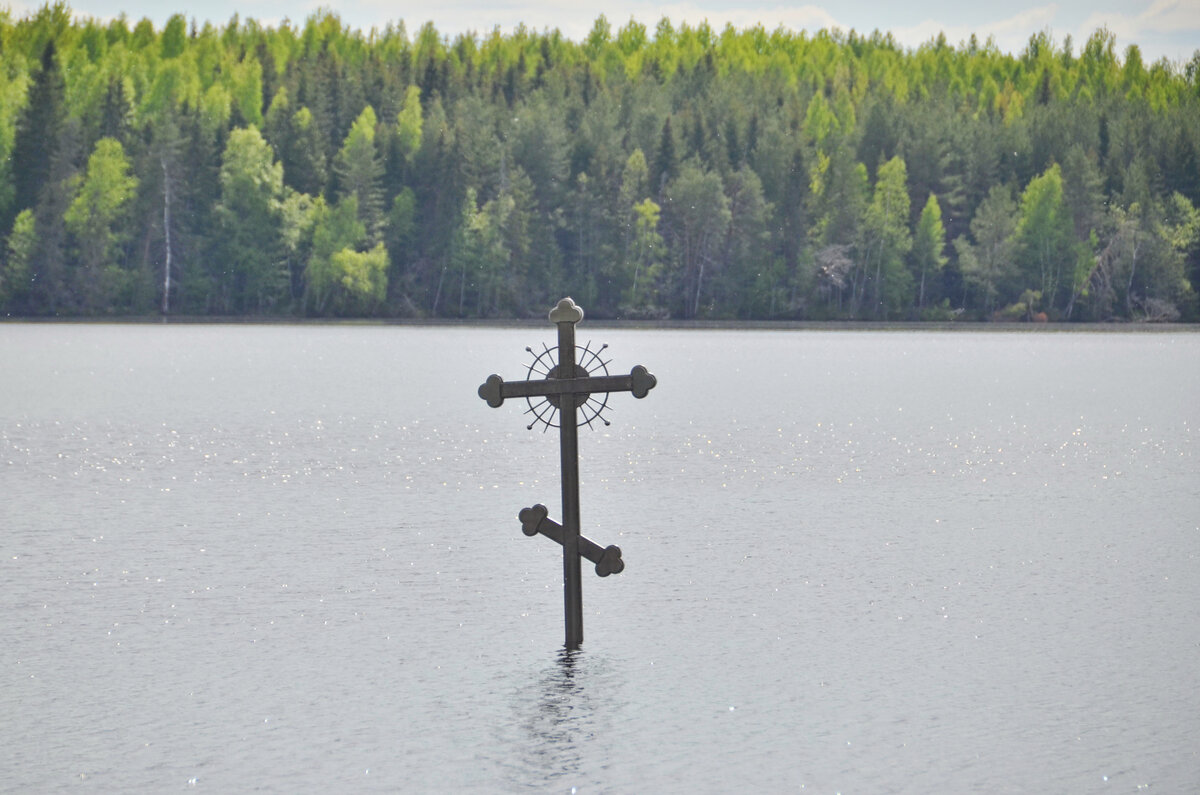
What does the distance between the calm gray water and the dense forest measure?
9864 cm

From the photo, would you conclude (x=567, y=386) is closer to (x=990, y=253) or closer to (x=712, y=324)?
(x=712, y=324)

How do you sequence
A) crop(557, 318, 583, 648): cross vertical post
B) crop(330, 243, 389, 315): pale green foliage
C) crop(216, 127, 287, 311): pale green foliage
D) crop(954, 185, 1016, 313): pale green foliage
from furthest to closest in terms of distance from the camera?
1. crop(954, 185, 1016, 313): pale green foliage
2. crop(216, 127, 287, 311): pale green foliage
3. crop(330, 243, 389, 315): pale green foliage
4. crop(557, 318, 583, 648): cross vertical post

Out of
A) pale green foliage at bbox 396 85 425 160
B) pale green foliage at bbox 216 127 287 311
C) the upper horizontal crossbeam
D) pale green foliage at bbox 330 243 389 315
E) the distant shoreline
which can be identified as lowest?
the distant shoreline

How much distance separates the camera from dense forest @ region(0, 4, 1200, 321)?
134250 mm

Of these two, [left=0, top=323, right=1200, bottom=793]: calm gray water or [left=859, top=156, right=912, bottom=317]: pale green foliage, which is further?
[left=859, top=156, right=912, bottom=317]: pale green foliage

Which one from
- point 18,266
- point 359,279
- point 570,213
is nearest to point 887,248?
point 570,213

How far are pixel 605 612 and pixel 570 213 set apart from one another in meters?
130

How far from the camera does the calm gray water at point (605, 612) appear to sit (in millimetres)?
12336

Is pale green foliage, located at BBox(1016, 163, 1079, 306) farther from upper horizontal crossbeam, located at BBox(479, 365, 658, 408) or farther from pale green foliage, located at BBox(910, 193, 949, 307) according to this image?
upper horizontal crossbeam, located at BBox(479, 365, 658, 408)

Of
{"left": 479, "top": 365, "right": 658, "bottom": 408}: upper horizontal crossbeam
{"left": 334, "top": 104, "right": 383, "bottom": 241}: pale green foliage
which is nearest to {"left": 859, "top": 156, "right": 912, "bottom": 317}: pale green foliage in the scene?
{"left": 334, "top": 104, "right": 383, "bottom": 241}: pale green foliage

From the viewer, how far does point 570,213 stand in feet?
478

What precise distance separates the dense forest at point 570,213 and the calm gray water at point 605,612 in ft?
324

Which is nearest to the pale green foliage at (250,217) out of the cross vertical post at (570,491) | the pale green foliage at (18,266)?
the pale green foliage at (18,266)

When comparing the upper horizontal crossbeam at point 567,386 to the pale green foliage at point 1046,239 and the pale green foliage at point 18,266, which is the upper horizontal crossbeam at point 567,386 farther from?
the pale green foliage at point 1046,239
